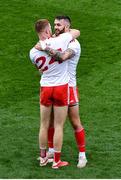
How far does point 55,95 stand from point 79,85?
4.19 metres

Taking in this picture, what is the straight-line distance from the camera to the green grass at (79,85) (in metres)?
7.43

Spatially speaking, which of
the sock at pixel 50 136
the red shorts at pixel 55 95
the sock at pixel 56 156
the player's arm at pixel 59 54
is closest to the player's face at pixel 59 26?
the player's arm at pixel 59 54

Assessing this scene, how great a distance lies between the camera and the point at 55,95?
23.1 feet

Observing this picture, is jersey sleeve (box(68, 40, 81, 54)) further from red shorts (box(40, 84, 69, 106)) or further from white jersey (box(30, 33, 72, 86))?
red shorts (box(40, 84, 69, 106))

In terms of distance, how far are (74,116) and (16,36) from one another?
22.4 feet

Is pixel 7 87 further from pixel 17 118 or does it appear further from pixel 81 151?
pixel 81 151

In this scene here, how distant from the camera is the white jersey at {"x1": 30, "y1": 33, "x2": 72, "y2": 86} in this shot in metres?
6.95

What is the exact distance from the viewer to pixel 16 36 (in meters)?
13.8

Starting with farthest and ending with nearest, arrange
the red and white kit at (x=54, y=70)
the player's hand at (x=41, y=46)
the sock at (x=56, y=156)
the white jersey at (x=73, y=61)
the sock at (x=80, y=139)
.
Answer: the sock at (x=80, y=139), the sock at (x=56, y=156), the white jersey at (x=73, y=61), the red and white kit at (x=54, y=70), the player's hand at (x=41, y=46)

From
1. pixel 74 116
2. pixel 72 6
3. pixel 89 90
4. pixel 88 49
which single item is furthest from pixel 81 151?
pixel 72 6

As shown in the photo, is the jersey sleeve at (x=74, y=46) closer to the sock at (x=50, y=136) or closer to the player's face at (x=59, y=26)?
the player's face at (x=59, y=26)

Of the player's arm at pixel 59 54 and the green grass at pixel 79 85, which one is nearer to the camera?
the player's arm at pixel 59 54

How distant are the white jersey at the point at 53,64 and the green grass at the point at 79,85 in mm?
1073

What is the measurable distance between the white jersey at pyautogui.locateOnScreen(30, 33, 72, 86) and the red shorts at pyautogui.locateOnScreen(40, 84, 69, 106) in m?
0.06
